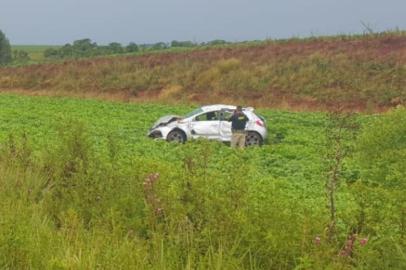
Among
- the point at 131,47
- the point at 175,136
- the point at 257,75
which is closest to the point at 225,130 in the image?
the point at 175,136

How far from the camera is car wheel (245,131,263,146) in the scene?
62.7 ft

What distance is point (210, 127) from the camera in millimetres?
19547

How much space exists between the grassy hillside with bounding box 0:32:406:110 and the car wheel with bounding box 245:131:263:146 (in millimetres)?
13240

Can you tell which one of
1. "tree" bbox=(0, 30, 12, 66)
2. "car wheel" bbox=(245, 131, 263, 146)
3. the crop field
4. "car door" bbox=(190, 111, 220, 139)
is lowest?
"car wheel" bbox=(245, 131, 263, 146)

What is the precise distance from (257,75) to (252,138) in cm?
2275

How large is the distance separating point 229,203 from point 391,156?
1.91 m

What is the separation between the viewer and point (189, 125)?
19641 millimetres

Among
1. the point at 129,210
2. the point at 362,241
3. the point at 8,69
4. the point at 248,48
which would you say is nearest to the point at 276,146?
the point at 129,210

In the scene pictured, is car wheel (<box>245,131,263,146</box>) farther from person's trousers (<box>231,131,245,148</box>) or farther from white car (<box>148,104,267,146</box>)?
person's trousers (<box>231,131,245,148</box>)

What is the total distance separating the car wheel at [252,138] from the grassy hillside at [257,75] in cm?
1324

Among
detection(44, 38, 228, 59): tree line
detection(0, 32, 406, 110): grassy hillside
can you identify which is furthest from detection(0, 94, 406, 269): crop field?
detection(44, 38, 228, 59): tree line

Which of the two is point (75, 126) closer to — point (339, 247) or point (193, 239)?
point (193, 239)

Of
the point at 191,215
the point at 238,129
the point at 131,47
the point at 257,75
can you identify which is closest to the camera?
the point at 191,215

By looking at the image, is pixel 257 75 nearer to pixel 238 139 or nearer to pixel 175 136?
pixel 175 136
